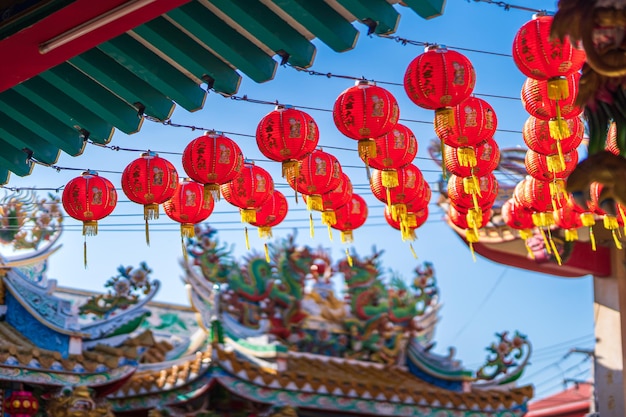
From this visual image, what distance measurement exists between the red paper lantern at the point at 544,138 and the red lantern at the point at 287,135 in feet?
4.66

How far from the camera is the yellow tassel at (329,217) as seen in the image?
7.76 metres

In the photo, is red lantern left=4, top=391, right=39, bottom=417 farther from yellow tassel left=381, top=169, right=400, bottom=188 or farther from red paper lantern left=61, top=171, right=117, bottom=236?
yellow tassel left=381, top=169, right=400, bottom=188

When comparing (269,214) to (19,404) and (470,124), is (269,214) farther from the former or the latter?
(19,404)

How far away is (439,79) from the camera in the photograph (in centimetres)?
613

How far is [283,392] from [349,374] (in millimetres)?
1451

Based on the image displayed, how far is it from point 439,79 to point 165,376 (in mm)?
8355

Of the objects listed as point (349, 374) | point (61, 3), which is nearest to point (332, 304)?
point (349, 374)

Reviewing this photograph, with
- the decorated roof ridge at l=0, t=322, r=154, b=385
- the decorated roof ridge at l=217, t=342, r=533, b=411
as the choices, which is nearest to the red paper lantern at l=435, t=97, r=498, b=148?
the decorated roof ridge at l=0, t=322, r=154, b=385

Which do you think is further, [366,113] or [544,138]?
[544,138]

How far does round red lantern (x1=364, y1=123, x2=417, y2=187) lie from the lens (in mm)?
6957

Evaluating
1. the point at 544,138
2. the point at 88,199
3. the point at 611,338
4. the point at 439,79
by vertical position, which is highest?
the point at 439,79

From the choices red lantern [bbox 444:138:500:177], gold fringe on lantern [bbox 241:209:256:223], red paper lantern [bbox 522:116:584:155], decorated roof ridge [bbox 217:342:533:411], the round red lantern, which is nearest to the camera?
red paper lantern [bbox 522:116:584:155]

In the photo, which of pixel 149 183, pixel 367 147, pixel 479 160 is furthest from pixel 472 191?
pixel 149 183

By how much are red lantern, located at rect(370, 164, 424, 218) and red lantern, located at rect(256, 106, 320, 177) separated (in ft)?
2.79
